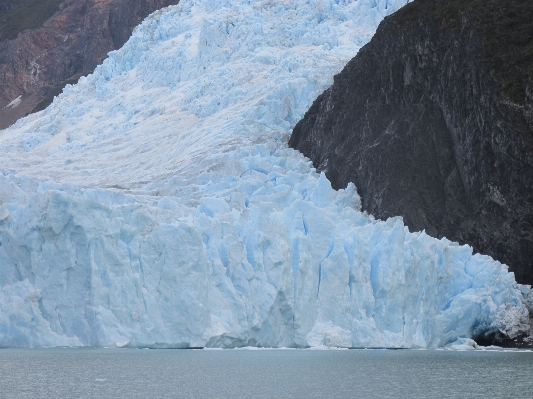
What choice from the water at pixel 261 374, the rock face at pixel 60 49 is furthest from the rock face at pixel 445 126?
the rock face at pixel 60 49

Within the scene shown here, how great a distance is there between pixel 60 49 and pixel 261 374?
7948cm

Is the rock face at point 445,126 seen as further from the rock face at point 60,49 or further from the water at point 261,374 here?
the rock face at point 60,49

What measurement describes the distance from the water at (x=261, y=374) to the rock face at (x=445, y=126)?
6159 mm

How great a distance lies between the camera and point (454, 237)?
111ft

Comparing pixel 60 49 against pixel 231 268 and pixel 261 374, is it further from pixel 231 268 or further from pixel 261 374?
pixel 261 374

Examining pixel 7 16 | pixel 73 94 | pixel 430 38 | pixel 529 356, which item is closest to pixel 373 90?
pixel 430 38

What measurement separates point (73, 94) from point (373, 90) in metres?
25.7

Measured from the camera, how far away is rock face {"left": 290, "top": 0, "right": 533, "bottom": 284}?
32.7 metres

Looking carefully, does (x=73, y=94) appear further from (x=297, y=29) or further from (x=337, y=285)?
(x=337, y=285)

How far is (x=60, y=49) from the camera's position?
3831 inches

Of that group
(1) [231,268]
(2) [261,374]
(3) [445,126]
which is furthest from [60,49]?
(2) [261,374]

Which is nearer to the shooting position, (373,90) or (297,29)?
(373,90)

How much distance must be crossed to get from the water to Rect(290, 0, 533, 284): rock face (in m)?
6.16

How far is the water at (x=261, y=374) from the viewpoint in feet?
65.3
